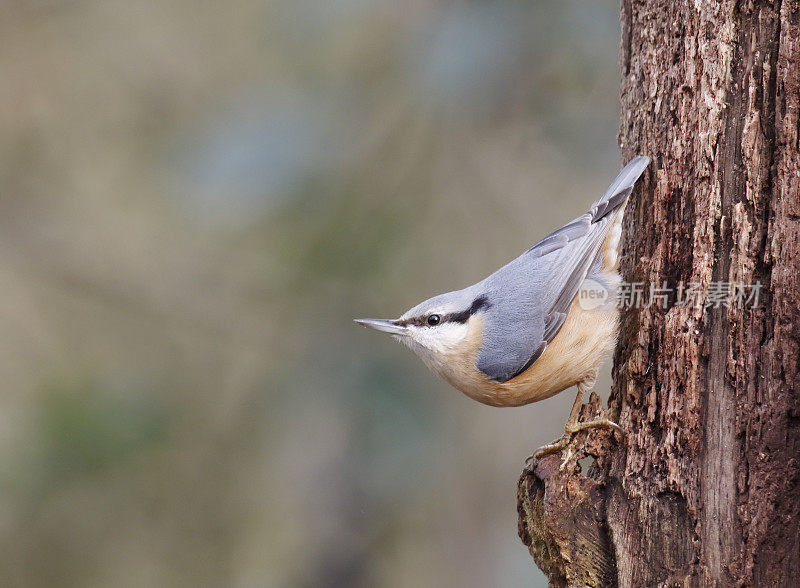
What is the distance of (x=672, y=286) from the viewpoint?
2.26 metres

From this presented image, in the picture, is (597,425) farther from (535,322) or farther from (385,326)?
(385,326)

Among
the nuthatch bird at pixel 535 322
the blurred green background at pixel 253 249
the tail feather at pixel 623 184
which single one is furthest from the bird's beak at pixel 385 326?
the tail feather at pixel 623 184

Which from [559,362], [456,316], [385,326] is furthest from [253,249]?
[559,362]

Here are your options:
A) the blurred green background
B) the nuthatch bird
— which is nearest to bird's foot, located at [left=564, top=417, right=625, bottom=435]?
the nuthatch bird

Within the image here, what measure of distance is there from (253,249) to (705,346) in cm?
198

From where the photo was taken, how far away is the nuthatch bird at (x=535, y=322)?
2684 mm

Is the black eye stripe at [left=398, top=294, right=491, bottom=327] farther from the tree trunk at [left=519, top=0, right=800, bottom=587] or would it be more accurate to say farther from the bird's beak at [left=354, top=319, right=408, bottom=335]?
the tree trunk at [left=519, top=0, right=800, bottom=587]

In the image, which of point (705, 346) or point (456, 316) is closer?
point (705, 346)

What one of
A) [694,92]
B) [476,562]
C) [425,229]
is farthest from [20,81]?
[476,562]

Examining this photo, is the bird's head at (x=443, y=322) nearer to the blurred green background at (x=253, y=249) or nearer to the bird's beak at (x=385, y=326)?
the bird's beak at (x=385, y=326)

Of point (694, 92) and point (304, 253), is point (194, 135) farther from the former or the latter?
point (694, 92)

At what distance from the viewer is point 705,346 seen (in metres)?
2.15

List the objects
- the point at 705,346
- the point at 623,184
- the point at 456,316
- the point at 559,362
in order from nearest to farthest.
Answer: the point at 705,346 → the point at 623,184 → the point at 559,362 → the point at 456,316

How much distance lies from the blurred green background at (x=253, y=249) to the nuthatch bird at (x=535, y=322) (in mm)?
502
